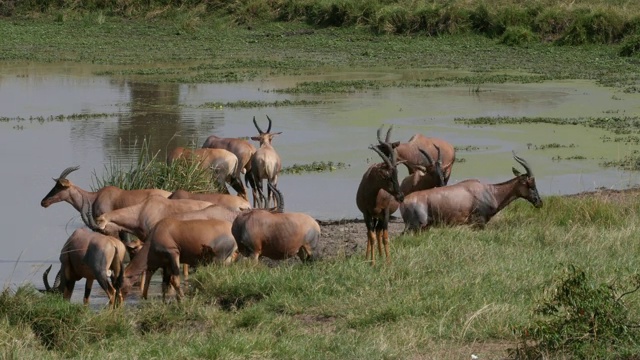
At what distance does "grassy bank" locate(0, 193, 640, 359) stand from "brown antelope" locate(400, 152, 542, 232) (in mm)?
859

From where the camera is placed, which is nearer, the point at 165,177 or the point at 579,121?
the point at 165,177

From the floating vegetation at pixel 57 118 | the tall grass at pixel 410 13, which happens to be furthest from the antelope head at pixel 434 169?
the tall grass at pixel 410 13

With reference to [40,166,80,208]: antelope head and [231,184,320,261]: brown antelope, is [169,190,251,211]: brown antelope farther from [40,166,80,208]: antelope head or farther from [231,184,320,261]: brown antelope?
[40,166,80,208]: antelope head

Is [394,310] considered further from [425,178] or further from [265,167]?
[265,167]

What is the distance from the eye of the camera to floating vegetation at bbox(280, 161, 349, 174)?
53.7 feet

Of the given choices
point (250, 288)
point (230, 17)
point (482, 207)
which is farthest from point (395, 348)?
point (230, 17)

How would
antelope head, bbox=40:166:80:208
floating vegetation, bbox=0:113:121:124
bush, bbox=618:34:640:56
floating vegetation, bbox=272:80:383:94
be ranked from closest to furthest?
antelope head, bbox=40:166:80:208
floating vegetation, bbox=0:113:121:124
floating vegetation, bbox=272:80:383:94
bush, bbox=618:34:640:56

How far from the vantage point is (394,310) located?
8117 millimetres

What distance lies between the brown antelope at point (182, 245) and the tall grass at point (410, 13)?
2329cm

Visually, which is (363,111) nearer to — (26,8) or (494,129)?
(494,129)

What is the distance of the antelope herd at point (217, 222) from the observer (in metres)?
9.87

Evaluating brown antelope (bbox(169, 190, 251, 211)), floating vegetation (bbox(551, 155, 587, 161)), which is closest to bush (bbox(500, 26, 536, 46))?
floating vegetation (bbox(551, 155, 587, 161))

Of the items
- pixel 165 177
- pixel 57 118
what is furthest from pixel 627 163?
pixel 57 118

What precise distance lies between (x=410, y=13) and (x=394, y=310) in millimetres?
28173
